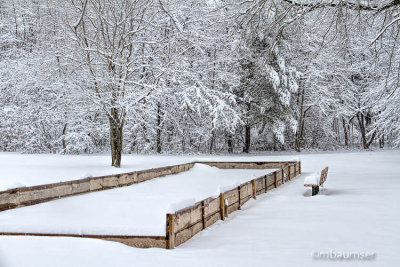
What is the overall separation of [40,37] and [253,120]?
617 inches

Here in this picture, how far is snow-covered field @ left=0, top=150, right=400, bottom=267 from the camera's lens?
4940 mm

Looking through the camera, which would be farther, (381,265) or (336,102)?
(336,102)

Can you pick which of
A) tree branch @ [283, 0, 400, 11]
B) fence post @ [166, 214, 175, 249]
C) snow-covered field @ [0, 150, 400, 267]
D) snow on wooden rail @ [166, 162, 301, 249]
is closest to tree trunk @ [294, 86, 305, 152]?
snow on wooden rail @ [166, 162, 301, 249]

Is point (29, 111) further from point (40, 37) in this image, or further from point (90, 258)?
point (90, 258)

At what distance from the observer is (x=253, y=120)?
98.2 ft

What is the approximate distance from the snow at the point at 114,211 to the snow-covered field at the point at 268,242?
0.45 m

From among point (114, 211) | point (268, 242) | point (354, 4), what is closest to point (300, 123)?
point (354, 4)

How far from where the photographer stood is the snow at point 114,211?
6.04 meters

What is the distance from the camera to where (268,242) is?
240 inches

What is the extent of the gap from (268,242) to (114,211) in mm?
3759

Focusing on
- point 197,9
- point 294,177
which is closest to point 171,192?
point 294,177

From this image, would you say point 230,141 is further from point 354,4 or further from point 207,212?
point 207,212

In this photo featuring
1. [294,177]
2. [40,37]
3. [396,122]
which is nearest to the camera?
[294,177]

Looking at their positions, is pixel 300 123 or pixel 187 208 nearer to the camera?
pixel 187 208
